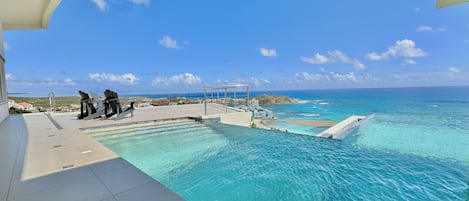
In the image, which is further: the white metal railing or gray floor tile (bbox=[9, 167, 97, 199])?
the white metal railing

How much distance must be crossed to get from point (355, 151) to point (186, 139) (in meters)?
2.60

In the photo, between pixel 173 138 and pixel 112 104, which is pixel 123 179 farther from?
pixel 112 104

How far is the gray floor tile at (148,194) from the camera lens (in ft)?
4.49

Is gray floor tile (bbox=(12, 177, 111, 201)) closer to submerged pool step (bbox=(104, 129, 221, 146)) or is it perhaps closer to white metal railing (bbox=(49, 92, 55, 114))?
submerged pool step (bbox=(104, 129, 221, 146))

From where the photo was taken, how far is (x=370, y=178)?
2.11 meters

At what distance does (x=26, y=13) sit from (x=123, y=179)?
20.4ft

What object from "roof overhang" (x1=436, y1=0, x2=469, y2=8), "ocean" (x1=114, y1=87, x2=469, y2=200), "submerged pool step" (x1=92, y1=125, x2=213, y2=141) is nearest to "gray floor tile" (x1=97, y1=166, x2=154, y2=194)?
"ocean" (x1=114, y1=87, x2=469, y2=200)

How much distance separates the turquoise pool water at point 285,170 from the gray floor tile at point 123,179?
0.33 m

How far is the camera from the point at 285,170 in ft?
7.52

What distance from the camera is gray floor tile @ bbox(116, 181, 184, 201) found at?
4.49ft

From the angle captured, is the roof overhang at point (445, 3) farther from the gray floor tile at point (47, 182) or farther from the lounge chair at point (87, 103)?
the lounge chair at point (87, 103)

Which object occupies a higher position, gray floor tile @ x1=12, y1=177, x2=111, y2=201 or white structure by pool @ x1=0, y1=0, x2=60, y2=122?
white structure by pool @ x1=0, y1=0, x2=60, y2=122

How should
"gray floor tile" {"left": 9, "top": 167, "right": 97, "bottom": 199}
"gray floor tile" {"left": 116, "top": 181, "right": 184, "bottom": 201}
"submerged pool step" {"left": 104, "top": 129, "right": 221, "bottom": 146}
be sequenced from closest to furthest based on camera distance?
1. "gray floor tile" {"left": 116, "top": 181, "right": 184, "bottom": 201}
2. "gray floor tile" {"left": 9, "top": 167, "right": 97, "bottom": 199}
3. "submerged pool step" {"left": 104, "top": 129, "right": 221, "bottom": 146}

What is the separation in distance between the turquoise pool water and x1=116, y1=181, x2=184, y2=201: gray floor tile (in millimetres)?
357
